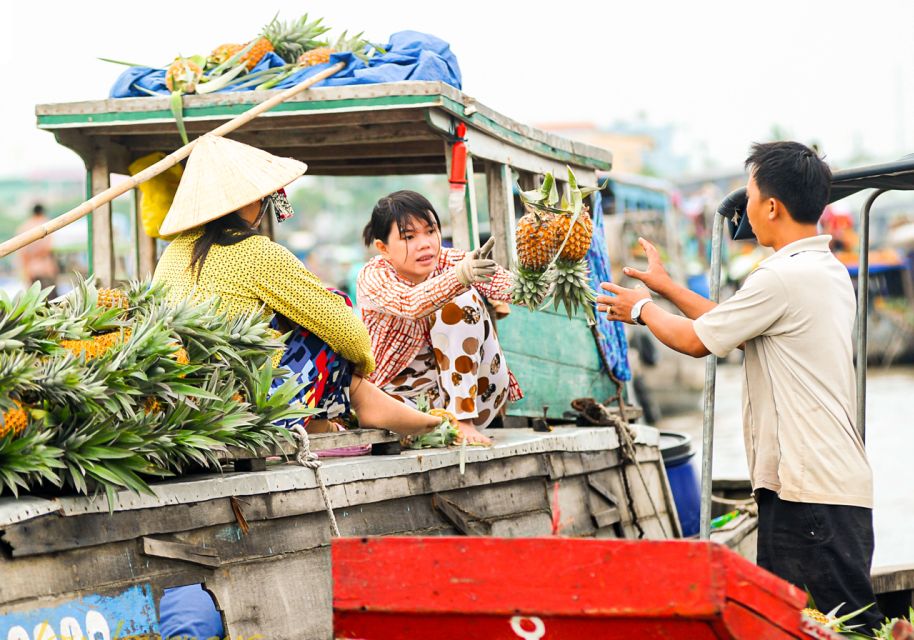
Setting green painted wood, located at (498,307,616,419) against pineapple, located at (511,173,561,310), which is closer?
pineapple, located at (511,173,561,310)

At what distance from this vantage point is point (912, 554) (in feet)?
26.6

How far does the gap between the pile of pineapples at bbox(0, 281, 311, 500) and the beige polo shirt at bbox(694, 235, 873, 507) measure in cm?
146

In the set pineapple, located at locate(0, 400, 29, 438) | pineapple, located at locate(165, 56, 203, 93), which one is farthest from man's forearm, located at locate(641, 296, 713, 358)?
pineapple, located at locate(165, 56, 203, 93)

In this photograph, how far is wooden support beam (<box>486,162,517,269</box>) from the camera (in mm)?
5617

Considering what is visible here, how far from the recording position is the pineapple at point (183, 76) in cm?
520

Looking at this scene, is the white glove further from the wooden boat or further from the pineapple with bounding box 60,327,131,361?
the pineapple with bounding box 60,327,131,361

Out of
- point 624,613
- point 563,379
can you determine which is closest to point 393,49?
point 563,379

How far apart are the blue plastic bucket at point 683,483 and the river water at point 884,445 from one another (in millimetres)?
812

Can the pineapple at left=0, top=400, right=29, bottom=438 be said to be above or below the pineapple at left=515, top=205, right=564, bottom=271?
below

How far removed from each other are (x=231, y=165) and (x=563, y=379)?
2410 mm

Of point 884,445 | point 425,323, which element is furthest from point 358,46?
point 884,445

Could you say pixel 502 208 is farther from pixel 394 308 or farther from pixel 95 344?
pixel 95 344

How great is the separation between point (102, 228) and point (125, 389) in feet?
9.57

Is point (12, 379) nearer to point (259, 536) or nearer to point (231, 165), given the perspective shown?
point (259, 536)
